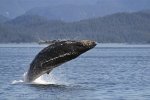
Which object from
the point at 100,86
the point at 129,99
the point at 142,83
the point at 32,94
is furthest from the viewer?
the point at 142,83

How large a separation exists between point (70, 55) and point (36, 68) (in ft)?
6.10

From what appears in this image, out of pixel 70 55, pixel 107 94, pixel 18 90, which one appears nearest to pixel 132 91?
pixel 107 94

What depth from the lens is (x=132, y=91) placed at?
27969 mm

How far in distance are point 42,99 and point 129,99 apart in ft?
12.8

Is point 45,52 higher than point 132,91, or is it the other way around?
point 45,52

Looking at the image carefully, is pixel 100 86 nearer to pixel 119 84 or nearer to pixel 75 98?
pixel 119 84

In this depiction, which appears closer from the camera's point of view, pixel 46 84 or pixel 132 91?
pixel 132 91

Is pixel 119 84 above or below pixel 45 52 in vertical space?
below

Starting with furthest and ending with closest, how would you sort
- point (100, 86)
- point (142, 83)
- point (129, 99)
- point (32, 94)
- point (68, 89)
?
point (142, 83) → point (100, 86) → point (68, 89) → point (32, 94) → point (129, 99)

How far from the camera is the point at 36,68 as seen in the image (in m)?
27.5

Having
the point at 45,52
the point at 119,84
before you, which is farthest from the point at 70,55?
the point at 119,84

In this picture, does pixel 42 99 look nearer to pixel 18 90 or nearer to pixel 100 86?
pixel 18 90

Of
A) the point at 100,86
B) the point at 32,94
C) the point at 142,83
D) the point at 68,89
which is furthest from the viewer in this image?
the point at 142,83

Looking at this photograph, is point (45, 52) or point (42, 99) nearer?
point (42, 99)
